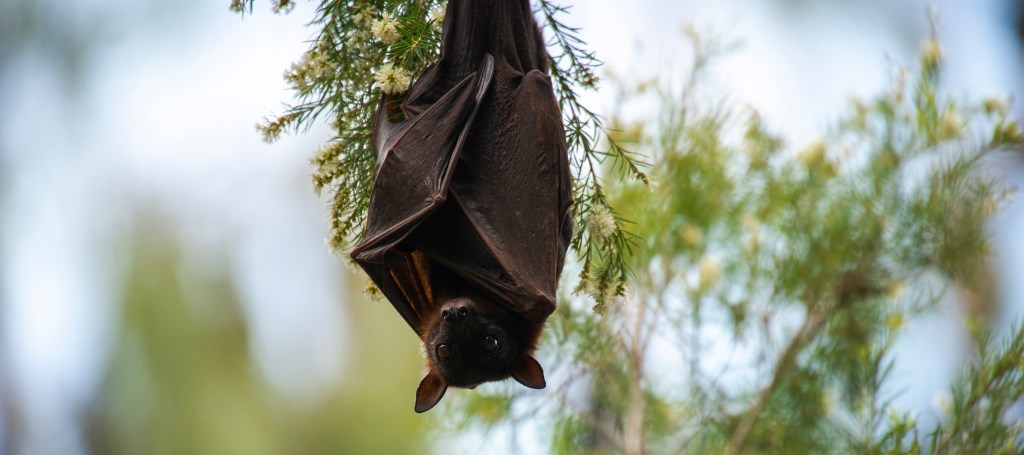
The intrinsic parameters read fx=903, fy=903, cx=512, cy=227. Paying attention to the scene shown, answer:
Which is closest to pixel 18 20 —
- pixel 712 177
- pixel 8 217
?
pixel 8 217

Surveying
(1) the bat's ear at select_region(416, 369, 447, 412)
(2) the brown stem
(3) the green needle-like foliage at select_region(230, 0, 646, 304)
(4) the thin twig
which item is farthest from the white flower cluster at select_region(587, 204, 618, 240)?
(4) the thin twig

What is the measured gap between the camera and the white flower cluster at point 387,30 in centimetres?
252

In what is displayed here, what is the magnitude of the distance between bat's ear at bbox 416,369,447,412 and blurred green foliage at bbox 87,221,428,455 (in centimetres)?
726

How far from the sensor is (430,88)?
3027 mm

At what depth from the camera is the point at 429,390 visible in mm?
3758

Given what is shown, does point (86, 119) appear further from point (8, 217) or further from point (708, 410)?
point (708, 410)

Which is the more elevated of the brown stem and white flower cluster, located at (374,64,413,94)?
white flower cluster, located at (374,64,413,94)

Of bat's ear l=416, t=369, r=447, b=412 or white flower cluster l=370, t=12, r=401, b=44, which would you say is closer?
white flower cluster l=370, t=12, r=401, b=44

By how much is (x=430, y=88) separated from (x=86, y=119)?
977cm

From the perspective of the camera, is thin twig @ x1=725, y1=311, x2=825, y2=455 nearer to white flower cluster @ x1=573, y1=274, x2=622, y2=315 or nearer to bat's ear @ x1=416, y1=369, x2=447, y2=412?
bat's ear @ x1=416, y1=369, x2=447, y2=412

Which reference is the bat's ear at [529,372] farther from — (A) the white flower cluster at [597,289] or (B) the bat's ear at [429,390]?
(A) the white flower cluster at [597,289]

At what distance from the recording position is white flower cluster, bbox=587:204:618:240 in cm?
292

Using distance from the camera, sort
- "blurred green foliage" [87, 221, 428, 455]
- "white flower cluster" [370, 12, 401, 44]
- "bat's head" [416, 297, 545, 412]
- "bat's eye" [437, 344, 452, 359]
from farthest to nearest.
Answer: "blurred green foliage" [87, 221, 428, 455]
"bat's eye" [437, 344, 452, 359]
"bat's head" [416, 297, 545, 412]
"white flower cluster" [370, 12, 401, 44]

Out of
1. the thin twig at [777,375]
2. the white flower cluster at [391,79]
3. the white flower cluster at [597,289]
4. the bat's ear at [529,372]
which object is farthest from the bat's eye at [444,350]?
the thin twig at [777,375]
